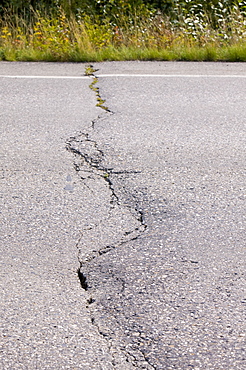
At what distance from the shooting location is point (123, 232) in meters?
3.29

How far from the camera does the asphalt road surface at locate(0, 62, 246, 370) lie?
2.37 meters

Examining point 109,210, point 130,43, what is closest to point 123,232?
point 109,210

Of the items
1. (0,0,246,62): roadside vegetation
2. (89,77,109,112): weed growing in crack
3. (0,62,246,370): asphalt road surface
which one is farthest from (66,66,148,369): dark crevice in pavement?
(0,0,246,62): roadside vegetation

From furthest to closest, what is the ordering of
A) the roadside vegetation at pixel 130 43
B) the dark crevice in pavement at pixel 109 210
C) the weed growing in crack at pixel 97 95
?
the roadside vegetation at pixel 130 43
the weed growing in crack at pixel 97 95
the dark crevice in pavement at pixel 109 210

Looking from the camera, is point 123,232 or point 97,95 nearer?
point 123,232

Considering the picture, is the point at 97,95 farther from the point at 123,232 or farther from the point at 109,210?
the point at 123,232

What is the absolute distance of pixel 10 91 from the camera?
643cm

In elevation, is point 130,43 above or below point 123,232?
above

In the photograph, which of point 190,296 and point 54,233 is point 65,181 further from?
point 190,296

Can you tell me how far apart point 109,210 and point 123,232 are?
0.32m

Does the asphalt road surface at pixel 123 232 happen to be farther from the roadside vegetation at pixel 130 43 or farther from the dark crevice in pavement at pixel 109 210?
the roadside vegetation at pixel 130 43

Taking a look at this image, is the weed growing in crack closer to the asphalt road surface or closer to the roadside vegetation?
the asphalt road surface

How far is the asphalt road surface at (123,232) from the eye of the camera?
2365mm

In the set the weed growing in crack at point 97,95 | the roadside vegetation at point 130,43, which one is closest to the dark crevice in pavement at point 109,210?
the weed growing in crack at point 97,95
